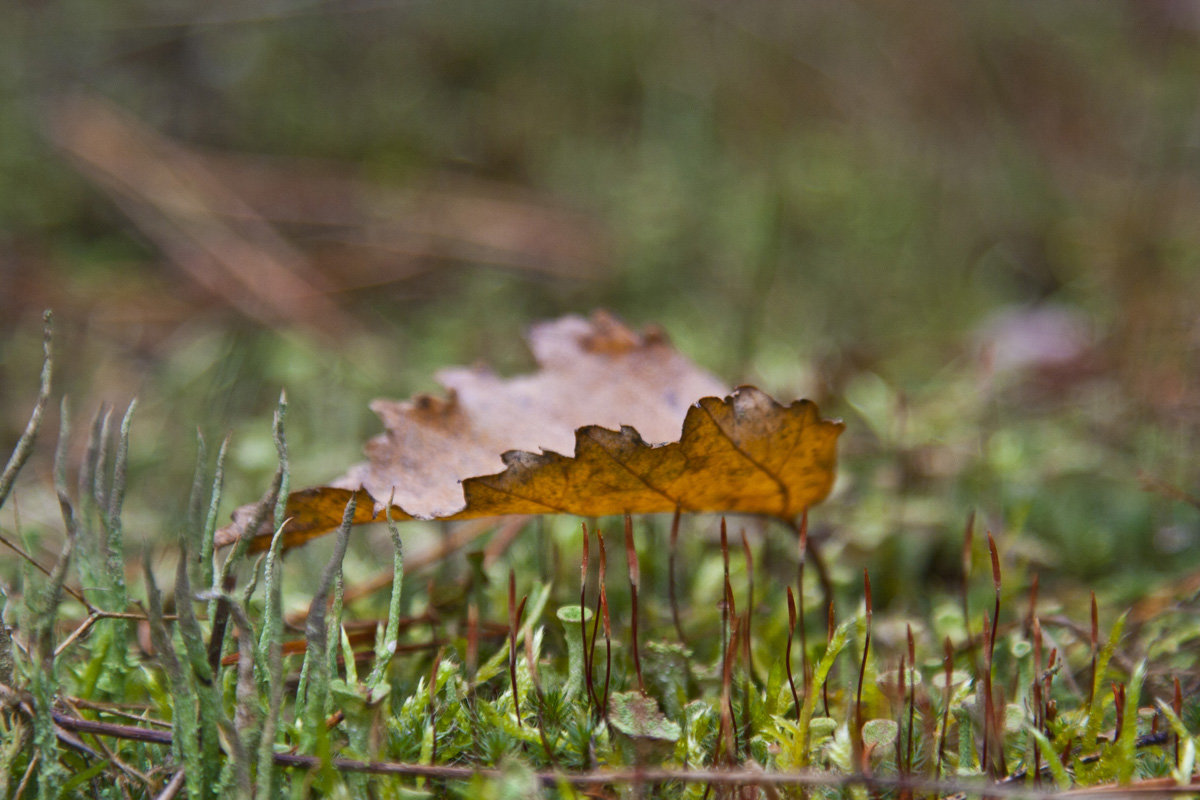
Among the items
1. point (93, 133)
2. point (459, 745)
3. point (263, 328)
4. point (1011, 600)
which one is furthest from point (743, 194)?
point (459, 745)

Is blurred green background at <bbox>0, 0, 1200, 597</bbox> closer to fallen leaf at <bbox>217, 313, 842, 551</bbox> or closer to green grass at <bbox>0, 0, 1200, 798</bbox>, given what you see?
green grass at <bbox>0, 0, 1200, 798</bbox>

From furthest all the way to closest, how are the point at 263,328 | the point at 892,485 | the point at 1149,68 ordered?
the point at 1149,68, the point at 263,328, the point at 892,485

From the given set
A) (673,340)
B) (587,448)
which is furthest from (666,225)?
(587,448)

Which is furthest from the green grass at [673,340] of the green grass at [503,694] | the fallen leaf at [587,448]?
the fallen leaf at [587,448]

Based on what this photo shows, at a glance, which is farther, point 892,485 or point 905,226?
point 905,226

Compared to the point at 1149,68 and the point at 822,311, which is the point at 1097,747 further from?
the point at 1149,68

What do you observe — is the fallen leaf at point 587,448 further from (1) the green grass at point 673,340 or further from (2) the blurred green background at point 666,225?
(2) the blurred green background at point 666,225
